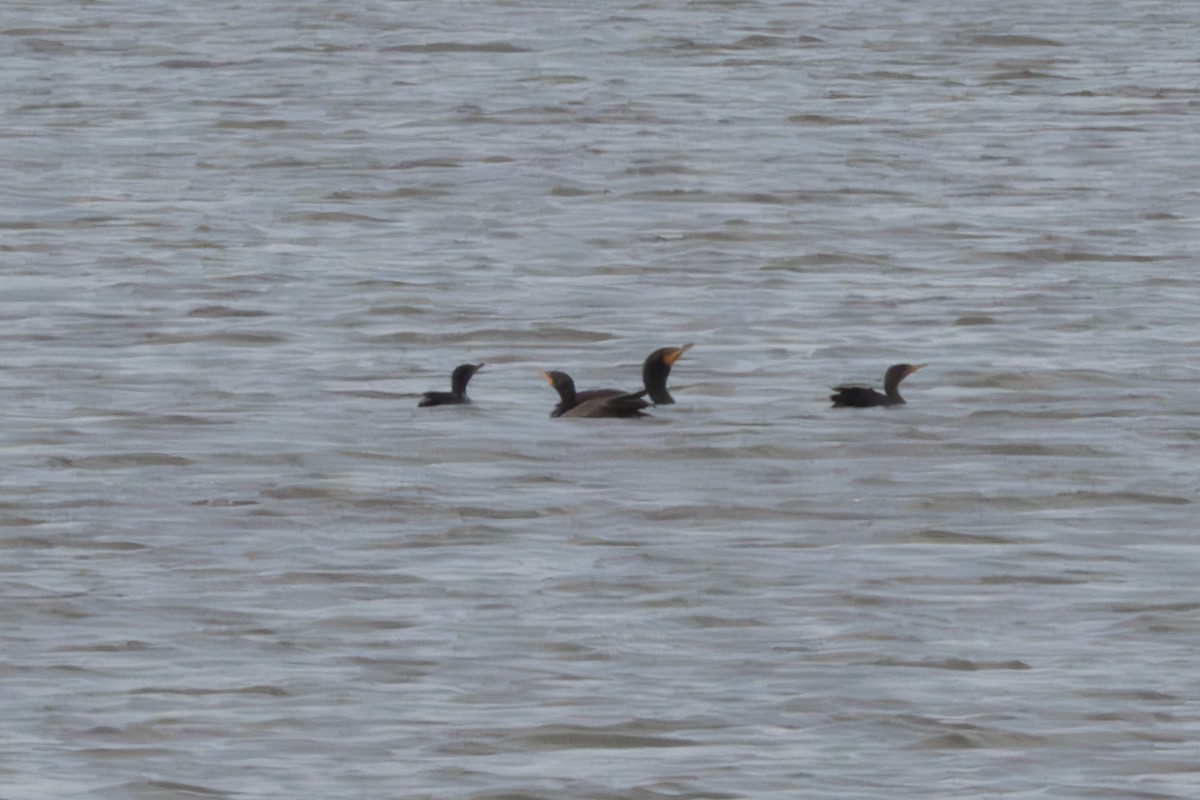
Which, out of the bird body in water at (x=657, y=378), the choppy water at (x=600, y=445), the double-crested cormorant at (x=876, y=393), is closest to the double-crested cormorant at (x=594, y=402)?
the bird body in water at (x=657, y=378)

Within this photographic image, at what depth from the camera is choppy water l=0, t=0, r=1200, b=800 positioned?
36.4ft

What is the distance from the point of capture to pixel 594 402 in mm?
17062

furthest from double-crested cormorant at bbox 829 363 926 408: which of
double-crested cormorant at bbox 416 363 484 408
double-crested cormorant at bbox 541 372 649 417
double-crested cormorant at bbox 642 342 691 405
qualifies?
double-crested cormorant at bbox 416 363 484 408

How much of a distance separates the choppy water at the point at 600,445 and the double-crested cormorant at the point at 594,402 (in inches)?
6.0

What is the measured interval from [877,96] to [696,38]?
5.75 meters

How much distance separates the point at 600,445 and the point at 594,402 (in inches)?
28.2

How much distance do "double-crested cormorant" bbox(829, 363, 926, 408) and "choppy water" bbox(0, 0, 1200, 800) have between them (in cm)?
14

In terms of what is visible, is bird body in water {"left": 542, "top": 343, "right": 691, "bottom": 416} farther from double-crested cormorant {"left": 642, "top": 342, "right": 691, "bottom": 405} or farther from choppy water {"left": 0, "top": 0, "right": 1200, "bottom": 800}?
choppy water {"left": 0, "top": 0, "right": 1200, "bottom": 800}

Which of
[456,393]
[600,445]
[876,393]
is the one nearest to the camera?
[600,445]

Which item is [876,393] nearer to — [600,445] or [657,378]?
[657,378]

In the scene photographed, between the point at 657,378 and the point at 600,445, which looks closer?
the point at 600,445

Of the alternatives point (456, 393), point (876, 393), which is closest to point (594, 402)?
point (456, 393)

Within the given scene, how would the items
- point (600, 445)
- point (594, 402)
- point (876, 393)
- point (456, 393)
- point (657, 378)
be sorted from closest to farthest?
1. point (600, 445)
2. point (594, 402)
3. point (876, 393)
4. point (456, 393)
5. point (657, 378)

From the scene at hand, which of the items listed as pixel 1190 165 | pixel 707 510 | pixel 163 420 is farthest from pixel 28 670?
pixel 1190 165
